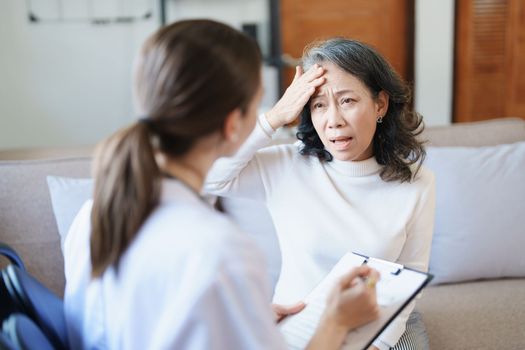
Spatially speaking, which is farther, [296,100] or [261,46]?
[261,46]

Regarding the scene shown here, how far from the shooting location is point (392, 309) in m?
1.03

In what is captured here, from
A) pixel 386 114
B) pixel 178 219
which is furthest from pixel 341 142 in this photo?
pixel 178 219

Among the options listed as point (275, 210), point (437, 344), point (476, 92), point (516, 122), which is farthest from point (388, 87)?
point (476, 92)

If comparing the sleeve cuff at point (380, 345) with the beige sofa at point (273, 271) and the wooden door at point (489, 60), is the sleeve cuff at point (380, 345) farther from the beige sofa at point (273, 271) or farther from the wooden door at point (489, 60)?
the wooden door at point (489, 60)

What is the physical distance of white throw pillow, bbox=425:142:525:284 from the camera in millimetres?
1818

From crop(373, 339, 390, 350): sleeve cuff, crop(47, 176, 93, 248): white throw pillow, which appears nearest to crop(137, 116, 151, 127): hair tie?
crop(373, 339, 390, 350): sleeve cuff

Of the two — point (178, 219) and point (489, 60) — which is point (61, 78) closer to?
point (489, 60)

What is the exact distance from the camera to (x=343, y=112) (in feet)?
4.43

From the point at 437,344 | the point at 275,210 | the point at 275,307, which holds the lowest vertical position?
the point at 437,344

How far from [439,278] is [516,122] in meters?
0.68

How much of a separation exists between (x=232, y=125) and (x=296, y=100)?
0.48 metres

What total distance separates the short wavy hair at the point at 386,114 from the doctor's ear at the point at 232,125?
519 millimetres

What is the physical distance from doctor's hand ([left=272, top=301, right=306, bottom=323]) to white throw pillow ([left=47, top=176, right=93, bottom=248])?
734 millimetres

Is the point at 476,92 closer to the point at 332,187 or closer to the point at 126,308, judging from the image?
the point at 332,187
